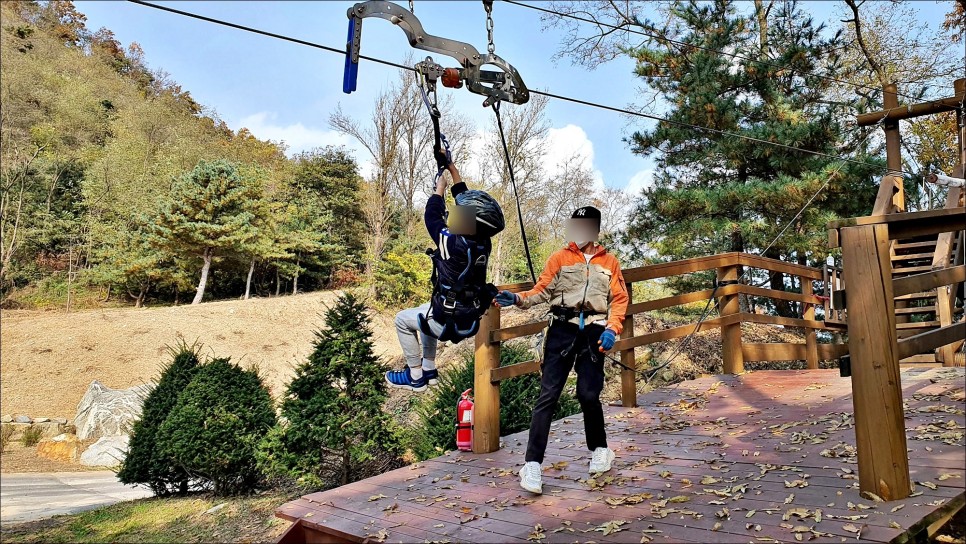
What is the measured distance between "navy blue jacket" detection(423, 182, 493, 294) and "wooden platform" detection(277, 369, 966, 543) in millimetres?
1350

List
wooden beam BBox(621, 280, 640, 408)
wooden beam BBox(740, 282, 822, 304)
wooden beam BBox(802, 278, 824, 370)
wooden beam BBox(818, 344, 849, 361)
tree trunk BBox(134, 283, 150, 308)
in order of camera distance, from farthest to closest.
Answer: wooden beam BBox(818, 344, 849, 361)
wooden beam BBox(802, 278, 824, 370)
wooden beam BBox(740, 282, 822, 304)
tree trunk BBox(134, 283, 150, 308)
wooden beam BBox(621, 280, 640, 408)

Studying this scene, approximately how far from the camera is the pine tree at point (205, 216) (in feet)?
22.2

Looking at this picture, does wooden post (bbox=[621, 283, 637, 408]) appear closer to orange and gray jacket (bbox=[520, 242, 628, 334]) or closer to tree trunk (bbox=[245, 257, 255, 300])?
orange and gray jacket (bbox=[520, 242, 628, 334])

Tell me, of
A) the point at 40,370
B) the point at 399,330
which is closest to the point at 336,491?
the point at 399,330

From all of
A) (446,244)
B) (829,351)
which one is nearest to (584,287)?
(446,244)

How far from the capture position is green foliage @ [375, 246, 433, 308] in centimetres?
1358

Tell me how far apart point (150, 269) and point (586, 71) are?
11157 mm

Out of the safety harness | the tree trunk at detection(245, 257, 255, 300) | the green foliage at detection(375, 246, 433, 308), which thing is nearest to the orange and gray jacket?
the safety harness

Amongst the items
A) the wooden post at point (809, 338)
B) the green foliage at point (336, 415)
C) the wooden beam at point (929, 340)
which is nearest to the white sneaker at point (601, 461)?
the wooden beam at point (929, 340)

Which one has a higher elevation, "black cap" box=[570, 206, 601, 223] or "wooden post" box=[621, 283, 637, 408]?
"black cap" box=[570, 206, 601, 223]

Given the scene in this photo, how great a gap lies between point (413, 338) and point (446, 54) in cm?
189

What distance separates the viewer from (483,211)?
3217 mm

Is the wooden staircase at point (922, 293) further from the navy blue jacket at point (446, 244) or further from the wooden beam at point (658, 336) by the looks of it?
the navy blue jacket at point (446, 244)

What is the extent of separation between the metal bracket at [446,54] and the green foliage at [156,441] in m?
4.01
